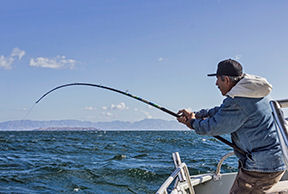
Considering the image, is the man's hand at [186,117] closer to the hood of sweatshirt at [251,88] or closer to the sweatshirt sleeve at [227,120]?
the sweatshirt sleeve at [227,120]

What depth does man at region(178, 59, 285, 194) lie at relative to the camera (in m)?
2.58

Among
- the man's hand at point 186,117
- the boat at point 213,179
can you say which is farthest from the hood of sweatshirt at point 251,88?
the man's hand at point 186,117

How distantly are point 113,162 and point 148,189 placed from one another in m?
5.02

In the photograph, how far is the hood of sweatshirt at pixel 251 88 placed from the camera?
2562 millimetres

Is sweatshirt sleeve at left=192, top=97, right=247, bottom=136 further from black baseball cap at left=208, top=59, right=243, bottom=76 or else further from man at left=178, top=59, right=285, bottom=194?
black baseball cap at left=208, top=59, right=243, bottom=76

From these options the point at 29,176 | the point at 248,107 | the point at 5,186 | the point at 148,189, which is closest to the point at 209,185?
the point at 248,107

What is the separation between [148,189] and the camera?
937 centimetres

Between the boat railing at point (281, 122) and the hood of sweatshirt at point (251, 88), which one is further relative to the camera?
the hood of sweatshirt at point (251, 88)

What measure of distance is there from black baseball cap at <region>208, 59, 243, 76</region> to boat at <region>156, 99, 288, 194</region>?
0.41 meters

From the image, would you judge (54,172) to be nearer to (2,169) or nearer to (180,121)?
(2,169)

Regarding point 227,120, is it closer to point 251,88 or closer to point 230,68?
point 251,88

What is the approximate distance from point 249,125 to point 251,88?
0.96 feet

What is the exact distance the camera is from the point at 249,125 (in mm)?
2621

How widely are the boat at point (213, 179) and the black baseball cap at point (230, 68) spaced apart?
16.1 inches
